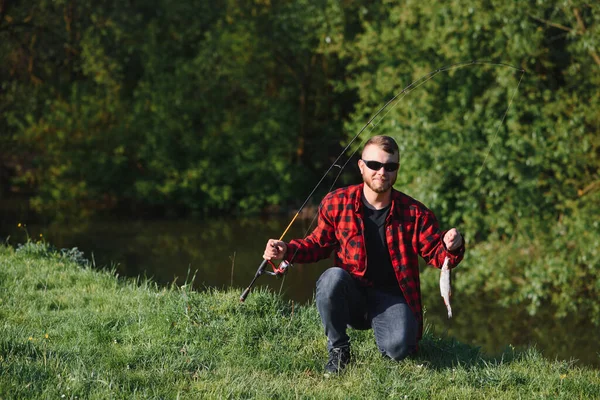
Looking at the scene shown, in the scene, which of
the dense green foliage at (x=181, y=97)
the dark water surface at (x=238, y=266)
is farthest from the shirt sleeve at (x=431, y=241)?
the dense green foliage at (x=181, y=97)

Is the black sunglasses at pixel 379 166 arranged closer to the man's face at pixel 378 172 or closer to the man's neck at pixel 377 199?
the man's face at pixel 378 172

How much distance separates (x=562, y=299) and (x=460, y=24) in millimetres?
4174

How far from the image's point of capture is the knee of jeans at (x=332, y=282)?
448cm

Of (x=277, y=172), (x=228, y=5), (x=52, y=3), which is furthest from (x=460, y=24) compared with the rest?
(x=52, y=3)

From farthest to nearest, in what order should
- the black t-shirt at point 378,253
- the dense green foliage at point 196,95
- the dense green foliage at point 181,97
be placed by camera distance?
the dense green foliage at point 181,97
the dense green foliage at point 196,95
the black t-shirt at point 378,253

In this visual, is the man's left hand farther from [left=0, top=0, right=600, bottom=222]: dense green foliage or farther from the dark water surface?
[left=0, top=0, right=600, bottom=222]: dense green foliage

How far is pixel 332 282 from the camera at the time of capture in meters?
4.50

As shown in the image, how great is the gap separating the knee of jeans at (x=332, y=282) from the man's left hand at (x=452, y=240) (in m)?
0.62

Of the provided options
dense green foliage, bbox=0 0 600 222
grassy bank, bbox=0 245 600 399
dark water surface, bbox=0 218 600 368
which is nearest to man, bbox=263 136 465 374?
grassy bank, bbox=0 245 600 399

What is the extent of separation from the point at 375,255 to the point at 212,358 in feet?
3.62

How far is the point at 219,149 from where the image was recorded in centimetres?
1872

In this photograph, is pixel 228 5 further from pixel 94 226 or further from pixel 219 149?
pixel 94 226

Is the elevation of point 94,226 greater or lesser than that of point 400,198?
lesser

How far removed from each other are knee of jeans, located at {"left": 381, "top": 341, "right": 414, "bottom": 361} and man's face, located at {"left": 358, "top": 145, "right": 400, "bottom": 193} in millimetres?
866
